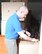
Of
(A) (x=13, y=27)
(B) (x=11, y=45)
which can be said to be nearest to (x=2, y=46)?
(B) (x=11, y=45)

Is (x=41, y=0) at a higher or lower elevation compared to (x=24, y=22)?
higher

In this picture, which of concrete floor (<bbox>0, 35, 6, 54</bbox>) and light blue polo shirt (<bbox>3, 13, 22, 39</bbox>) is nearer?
light blue polo shirt (<bbox>3, 13, 22, 39</bbox>)

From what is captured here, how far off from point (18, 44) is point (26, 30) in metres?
0.13

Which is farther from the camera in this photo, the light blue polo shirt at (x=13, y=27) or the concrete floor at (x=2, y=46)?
the concrete floor at (x=2, y=46)

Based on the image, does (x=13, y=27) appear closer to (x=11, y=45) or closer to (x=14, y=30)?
(x=14, y=30)

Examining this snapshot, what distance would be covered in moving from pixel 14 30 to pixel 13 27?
31mm

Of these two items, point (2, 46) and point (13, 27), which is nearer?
point (13, 27)

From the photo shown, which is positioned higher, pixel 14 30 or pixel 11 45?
pixel 14 30

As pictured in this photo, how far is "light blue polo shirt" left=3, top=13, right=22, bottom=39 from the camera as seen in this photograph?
1.54 metres

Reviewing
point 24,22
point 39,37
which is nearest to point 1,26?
point 24,22

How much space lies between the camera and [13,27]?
1561 mm

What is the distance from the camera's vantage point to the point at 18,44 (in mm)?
1619

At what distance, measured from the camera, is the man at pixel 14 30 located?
1.55 meters

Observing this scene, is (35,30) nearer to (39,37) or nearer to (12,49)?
(39,37)
